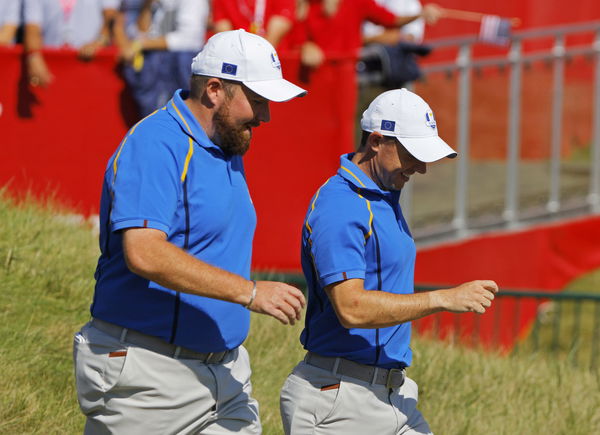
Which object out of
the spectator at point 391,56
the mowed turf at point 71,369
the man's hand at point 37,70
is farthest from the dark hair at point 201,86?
the spectator at point 391,56

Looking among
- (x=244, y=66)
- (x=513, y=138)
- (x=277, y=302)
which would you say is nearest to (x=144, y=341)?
(x=277, y=302)

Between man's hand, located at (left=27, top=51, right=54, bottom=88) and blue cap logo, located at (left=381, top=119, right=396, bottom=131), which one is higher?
blue cap logo, located at (left=381, top=119, right=396, bottom=131)

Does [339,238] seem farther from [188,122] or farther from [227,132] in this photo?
[188,122]

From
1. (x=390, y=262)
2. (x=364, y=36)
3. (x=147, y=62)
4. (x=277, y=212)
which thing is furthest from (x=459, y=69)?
(x=390, y=262)

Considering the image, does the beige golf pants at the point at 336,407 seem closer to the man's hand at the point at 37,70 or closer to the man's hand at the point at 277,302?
the man's hand at the point at 277,302

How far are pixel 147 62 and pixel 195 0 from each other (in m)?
0.61

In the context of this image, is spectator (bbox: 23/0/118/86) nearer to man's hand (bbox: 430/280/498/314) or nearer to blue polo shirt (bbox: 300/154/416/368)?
blue polo shirt (bbox: 300/154/416/368)

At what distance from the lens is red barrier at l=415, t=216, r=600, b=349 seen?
11336mm

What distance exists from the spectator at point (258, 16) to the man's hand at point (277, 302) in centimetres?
583

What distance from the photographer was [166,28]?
978cm

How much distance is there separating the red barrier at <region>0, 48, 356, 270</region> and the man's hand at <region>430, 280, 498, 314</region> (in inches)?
200

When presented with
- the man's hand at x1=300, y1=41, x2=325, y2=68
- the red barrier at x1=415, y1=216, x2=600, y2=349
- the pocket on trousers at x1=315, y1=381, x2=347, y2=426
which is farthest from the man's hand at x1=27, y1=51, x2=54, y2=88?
the pocket on trousers at x1=315, y1=381, x2=347, y2=426

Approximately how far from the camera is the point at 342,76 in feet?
33.1

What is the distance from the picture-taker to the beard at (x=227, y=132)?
445 centimetres
